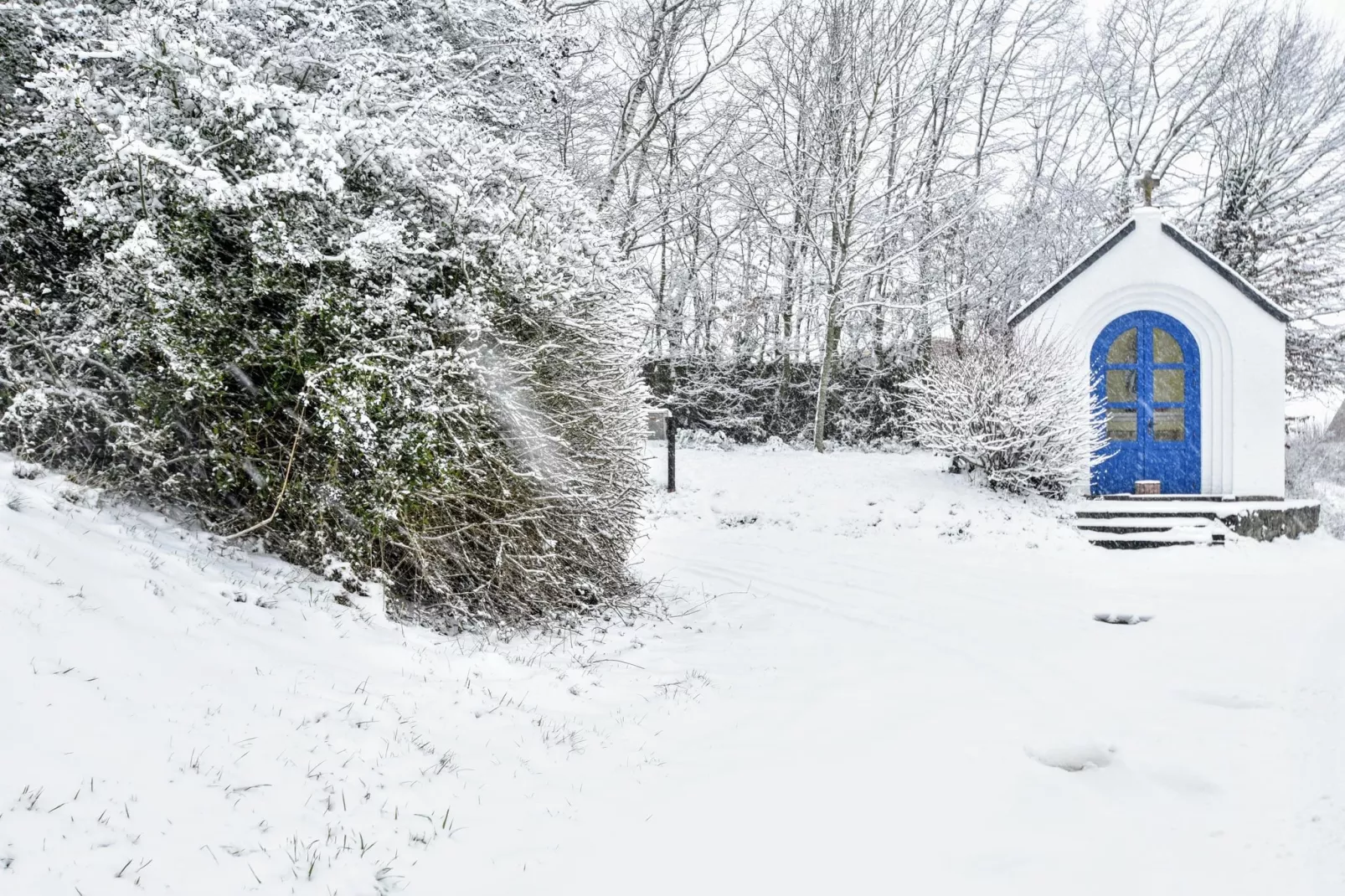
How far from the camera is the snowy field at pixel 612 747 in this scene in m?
2.50

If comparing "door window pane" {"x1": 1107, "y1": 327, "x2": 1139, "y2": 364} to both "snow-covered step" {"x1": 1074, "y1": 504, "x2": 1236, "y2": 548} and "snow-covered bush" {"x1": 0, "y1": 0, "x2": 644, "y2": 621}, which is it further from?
"snow-covered bush" {"x1": 0, "y1": 0, "x2": 644, "y2": 621}

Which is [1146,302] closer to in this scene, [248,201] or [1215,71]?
[248,201]

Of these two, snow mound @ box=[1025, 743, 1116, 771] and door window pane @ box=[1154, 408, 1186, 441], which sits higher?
door window pane @ box=[1154, 408, 1186, 441]

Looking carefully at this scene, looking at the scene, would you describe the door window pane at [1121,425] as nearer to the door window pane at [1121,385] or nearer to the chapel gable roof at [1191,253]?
the door window pane at [1121,385]

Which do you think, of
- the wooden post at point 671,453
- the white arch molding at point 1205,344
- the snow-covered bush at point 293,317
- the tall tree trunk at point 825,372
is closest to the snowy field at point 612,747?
the snow-covered bush at point 293,317

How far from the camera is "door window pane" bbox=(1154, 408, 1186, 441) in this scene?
11578 millimetres

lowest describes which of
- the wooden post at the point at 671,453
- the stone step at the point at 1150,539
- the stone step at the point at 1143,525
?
the stone step at the point at 1150,539

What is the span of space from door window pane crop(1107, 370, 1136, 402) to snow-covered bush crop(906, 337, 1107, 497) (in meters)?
0.33

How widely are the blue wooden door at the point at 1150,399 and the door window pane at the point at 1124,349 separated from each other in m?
0.01

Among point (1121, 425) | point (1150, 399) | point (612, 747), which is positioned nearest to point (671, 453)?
point (1121, 425)

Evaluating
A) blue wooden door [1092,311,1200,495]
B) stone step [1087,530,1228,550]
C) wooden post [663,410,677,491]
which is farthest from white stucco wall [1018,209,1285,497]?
wooden post [663,410,677,491]

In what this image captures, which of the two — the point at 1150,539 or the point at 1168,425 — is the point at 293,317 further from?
the point at 1168,425

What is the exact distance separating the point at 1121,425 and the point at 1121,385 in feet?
1.92

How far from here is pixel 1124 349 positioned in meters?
11.6
